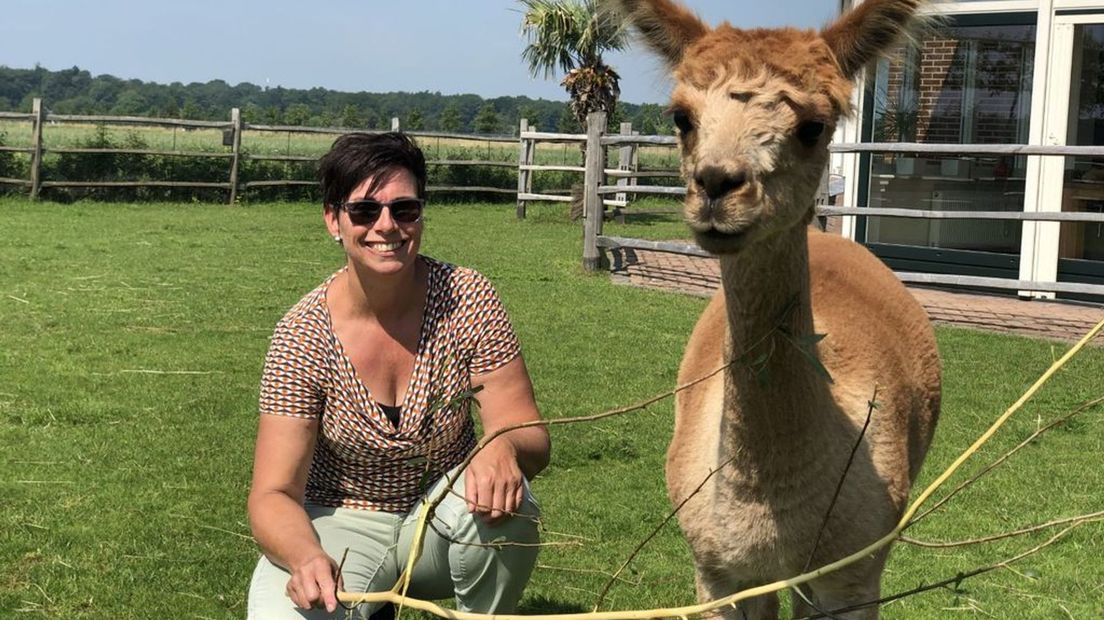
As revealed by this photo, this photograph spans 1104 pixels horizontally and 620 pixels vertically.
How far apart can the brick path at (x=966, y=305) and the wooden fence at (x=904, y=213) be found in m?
0.23

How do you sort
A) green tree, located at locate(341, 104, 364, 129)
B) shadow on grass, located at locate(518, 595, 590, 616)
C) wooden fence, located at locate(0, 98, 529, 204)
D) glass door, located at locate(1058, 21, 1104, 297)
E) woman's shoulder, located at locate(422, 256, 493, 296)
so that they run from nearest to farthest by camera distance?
woman's shoulder, located at locate(422, 256, 493, 296) < shadow on grass, located at locate(518, 595, 590, 616) < glass door, located at locate(1058, 21, 1104, 297) < wooden fence, located at locate(0, 98, 529, 204) < green tree, located at locate(341, 104, 364, 129)

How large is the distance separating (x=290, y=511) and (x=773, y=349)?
4.12 feet

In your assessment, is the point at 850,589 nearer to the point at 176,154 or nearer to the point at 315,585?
the point at 315,585

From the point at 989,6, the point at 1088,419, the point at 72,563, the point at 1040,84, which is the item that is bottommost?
the point at 72,563

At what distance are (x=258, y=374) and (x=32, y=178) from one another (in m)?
14.6

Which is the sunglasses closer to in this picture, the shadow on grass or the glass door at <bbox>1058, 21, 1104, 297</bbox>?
the shadow on grass

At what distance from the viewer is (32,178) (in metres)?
19.9

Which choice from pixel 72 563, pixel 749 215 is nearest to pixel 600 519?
pixel 72 563

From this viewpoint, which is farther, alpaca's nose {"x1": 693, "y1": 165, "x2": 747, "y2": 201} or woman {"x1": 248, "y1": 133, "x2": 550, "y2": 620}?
woman {"x1": 248, "y1": 133, "x2": 550, "y2": 620}

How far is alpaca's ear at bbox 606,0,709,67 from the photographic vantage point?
3000 mm

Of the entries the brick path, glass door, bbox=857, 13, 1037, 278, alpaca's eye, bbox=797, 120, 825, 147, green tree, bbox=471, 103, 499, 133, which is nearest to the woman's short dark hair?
alpaca's eye, bbox=797, 120, 825, 147

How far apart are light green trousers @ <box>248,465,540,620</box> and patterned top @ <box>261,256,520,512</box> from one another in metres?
0.08

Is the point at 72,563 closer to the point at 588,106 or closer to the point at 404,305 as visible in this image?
the point at 404,305

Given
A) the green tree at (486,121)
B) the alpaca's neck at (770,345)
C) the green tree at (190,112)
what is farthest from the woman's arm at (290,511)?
the green tree at (486,121)
